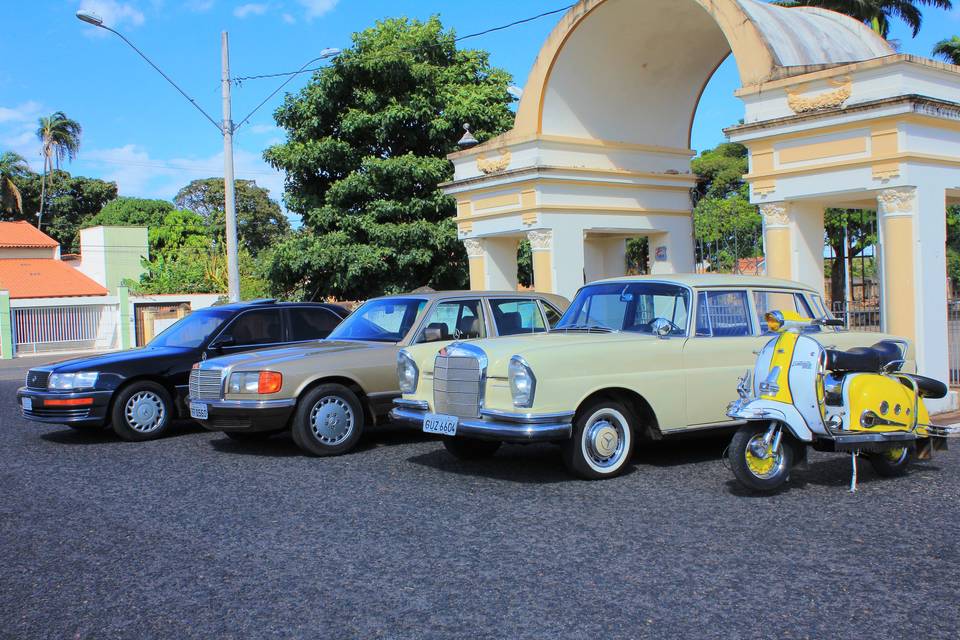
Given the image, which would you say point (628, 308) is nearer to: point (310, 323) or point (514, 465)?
point (514, 465)

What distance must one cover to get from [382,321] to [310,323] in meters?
2.06

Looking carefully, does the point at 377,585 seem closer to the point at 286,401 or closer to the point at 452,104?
the point at 286,401

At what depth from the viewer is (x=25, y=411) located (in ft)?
36.2

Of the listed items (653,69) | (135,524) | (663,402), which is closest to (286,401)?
(135,524)

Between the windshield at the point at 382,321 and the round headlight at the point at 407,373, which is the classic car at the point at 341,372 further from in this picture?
the round headlight at the point at 407,373

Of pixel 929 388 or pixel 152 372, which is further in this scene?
pixel 152 372

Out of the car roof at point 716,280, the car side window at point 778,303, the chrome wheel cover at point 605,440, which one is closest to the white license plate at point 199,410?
the chrome wheel cover at point 605,440

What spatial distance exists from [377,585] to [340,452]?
4464 millimetres

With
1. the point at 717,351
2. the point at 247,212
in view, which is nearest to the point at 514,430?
the point at 717,351

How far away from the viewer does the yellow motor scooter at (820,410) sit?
22.2ft

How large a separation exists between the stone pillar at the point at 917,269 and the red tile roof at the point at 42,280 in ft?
129

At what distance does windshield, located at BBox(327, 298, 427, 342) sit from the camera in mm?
10119

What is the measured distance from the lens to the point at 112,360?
11.0 metres

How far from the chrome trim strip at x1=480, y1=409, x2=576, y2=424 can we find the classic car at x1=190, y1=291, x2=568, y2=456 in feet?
6.30
